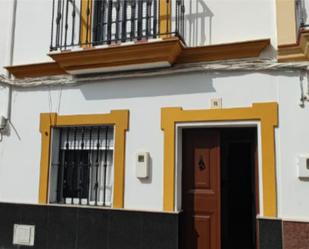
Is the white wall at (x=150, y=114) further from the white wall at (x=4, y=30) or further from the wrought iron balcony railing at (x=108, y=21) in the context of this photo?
the wrought iron balcony railing at (x=108, y=21)

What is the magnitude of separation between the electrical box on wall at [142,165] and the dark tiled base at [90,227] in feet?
1.76

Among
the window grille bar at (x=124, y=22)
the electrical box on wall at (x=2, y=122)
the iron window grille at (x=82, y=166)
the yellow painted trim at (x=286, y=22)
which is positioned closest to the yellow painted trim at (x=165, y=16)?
the window grille bar at (x=124, y=22)

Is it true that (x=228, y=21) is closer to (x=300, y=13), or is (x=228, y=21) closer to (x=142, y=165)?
(x=300, y=13)

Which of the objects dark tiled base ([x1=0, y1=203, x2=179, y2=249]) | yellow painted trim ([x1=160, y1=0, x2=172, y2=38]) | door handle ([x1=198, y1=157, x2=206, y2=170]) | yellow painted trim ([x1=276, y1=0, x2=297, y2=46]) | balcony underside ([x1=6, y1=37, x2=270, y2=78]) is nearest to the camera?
yellow painted trim ([x1=276, y1=0, x2=297, y2=46])

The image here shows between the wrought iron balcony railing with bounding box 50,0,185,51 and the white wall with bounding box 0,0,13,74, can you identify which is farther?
the white wall with bounding box 0,0,13,74

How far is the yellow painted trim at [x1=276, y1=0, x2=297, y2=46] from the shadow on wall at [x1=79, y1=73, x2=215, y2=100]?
1.09m

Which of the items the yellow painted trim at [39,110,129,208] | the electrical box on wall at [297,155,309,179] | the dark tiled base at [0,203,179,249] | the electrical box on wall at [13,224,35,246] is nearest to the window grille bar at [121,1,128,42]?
the yellow painted trim at [39,110,129,208]

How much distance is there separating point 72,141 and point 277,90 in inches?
128

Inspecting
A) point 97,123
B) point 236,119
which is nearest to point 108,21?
point 97,123

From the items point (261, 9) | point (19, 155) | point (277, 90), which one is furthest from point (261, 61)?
point (19, 155)

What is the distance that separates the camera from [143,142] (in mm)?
5316

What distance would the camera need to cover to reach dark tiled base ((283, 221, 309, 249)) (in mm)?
4402

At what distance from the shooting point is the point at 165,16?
5.44 metres

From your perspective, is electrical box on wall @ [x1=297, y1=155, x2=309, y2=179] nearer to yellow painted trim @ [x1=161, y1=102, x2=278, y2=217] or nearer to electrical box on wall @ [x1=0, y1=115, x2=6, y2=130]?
yellow painted trim @ [x1=161, y1=102, x2=278, y2=217]
